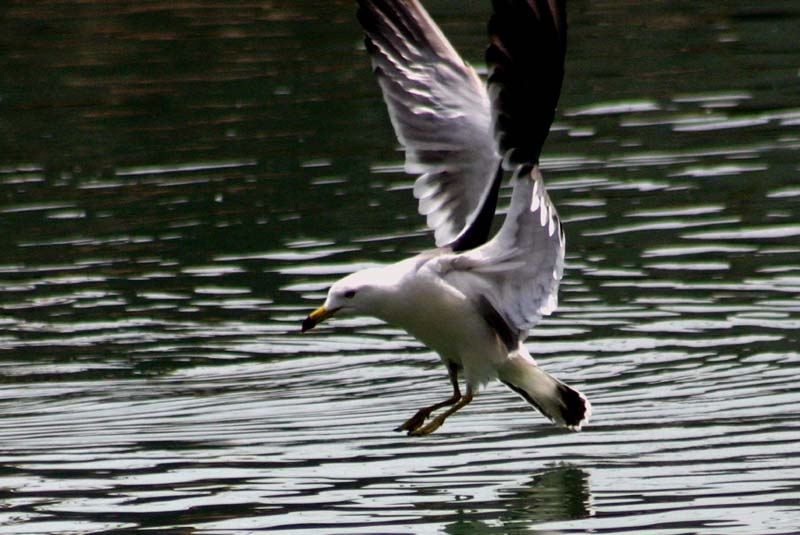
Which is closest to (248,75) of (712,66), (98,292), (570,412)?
(712,66)

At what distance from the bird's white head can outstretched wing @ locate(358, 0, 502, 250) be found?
3.20 ft

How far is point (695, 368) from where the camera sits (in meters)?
9.67

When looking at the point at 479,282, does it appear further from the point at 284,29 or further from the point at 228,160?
the point at 284,29

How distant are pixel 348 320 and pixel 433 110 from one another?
2023 millimetres

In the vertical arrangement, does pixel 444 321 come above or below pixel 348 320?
above

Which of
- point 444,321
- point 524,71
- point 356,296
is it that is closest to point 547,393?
point 444,321

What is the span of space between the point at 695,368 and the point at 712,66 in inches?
309

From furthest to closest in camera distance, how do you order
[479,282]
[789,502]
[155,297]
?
[155,297]
[479,282]
[789,502]

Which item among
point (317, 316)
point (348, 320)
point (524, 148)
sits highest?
point (524, 148)

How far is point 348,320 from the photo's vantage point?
11.1 meters

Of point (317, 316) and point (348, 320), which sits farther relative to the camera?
point (348, 320)

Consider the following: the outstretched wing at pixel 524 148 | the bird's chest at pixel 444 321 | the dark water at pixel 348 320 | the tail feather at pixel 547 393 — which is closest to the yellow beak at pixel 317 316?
the bird's chest at pixel 444 321

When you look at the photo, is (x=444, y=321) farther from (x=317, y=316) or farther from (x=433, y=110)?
(x=433, y=110)

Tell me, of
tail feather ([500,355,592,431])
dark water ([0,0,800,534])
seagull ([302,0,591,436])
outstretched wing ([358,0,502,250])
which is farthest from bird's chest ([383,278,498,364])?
outstretched wing ([358,0,502,250])
